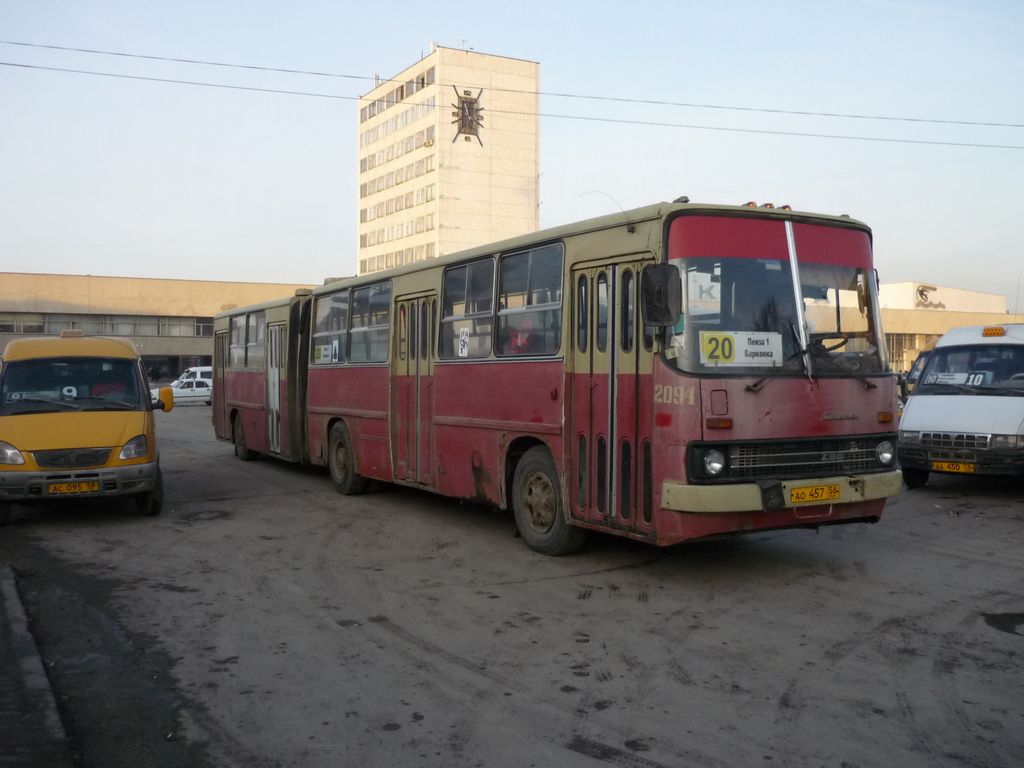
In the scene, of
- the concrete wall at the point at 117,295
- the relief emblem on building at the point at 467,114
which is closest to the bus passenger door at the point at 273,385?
the concrete wall at the point at 117,295

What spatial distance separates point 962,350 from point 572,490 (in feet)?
27.9

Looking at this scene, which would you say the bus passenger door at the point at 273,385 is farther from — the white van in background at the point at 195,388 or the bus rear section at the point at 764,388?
the white van in background at the point at 195,388

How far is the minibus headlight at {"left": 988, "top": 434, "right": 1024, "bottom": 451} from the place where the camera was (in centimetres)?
1248

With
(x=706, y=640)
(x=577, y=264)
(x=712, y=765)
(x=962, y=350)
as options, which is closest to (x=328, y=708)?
(x=712, y=765)

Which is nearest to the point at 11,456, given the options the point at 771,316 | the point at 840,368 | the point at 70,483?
the point at 70,483

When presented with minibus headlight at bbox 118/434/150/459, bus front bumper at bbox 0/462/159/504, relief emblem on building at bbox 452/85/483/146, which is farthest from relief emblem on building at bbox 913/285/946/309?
bus front bumper at bbox 0/462/159/504

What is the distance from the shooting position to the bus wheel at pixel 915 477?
14.1 m

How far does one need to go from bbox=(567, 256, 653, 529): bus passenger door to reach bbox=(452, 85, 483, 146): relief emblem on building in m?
91.8

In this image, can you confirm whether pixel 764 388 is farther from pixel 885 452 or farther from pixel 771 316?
pixel 885 452

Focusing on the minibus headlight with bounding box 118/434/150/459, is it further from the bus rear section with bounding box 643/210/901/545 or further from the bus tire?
the bus rear section with bounding box 643/210/901/545

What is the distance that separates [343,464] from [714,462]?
7820 mm

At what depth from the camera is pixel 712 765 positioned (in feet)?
14.4

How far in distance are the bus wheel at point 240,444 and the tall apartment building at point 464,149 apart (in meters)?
76.1

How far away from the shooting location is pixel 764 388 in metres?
7.55
